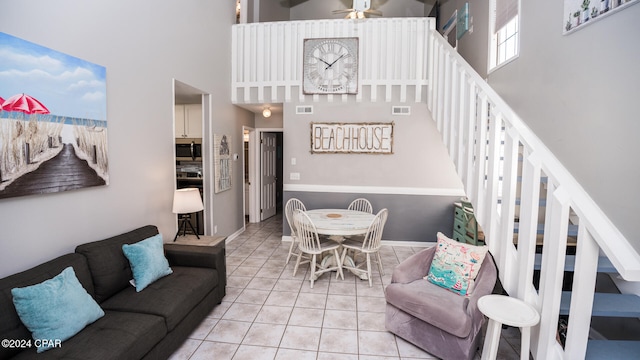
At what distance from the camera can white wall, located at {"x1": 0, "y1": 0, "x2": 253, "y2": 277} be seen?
2.00 metres

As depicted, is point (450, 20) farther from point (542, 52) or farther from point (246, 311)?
point (246, 311)

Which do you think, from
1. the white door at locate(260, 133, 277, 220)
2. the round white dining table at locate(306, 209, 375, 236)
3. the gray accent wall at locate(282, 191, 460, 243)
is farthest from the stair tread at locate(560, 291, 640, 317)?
the white door at locate(260, 133, 277, 220)

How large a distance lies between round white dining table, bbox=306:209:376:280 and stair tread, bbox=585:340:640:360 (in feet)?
7.06

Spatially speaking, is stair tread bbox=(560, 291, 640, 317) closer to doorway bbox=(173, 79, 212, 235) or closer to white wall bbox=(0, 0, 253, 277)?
white wall bbox=(0, 0, 253, 277)

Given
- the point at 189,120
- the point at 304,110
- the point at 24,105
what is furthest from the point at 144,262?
the point at 304,110

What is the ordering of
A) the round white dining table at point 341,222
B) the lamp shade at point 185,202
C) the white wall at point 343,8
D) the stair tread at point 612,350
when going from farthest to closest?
the white wall at point 343,8, the round white dining table at point 341,222, the lamp shade at point 185,202, the stair tread at point 612,350

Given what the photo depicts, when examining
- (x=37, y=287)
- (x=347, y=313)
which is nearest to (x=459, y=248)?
(x=347, y=313)

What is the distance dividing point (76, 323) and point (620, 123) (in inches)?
143

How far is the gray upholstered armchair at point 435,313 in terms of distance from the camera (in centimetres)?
212

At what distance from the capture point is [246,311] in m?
2.93

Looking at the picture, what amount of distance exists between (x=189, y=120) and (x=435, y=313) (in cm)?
456

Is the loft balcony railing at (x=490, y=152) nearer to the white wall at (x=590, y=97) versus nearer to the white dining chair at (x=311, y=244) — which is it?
the white wall at (x=590, y=97)

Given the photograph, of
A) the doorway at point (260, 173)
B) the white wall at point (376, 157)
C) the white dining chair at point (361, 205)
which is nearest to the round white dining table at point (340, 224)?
the white dining chair at point (361, 205)

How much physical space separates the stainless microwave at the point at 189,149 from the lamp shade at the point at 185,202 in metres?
1.67
